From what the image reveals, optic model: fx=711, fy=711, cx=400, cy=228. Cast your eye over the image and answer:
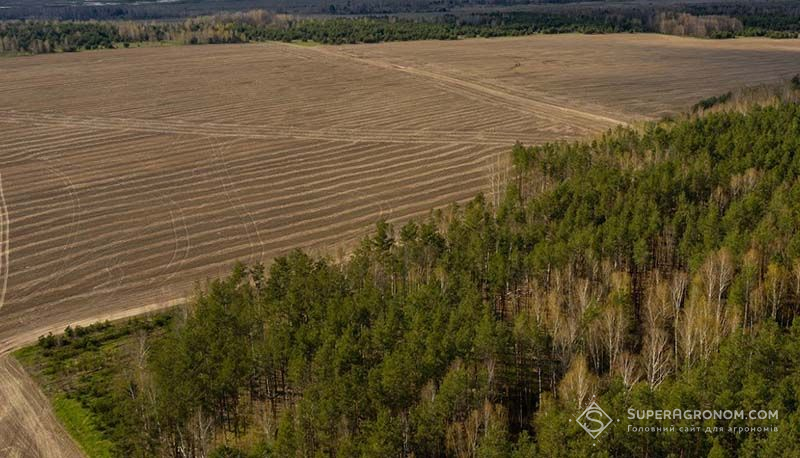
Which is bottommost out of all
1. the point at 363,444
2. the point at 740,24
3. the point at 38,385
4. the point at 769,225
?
the point at 38,385

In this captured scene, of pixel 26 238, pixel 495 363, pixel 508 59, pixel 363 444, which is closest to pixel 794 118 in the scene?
pixel 495 363

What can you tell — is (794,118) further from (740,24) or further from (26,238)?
(740,24)

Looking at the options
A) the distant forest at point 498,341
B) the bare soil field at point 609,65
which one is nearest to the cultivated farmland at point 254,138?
the bare soil field at point 609,65

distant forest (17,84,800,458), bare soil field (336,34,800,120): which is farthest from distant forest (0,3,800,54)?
distant forest (17,84,800,458)

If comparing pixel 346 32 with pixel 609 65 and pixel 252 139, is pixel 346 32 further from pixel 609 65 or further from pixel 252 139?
A: pixel 252 139

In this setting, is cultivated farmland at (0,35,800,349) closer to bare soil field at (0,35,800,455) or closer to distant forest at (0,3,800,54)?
bare soil field at (0,35,800,455)
